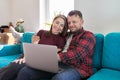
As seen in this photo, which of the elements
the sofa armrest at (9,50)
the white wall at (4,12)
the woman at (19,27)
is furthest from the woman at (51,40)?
the white wall at (4,12)

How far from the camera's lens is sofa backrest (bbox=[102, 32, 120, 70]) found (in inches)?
74.5

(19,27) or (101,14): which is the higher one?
(101,14)

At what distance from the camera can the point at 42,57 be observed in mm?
1579

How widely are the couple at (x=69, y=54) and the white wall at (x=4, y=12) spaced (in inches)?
97.9

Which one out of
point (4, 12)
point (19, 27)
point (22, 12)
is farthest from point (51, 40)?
point (4, 12)

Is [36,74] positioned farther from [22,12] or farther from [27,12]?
[22,12]

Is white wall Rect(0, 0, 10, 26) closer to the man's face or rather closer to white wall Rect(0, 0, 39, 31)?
white wall Rect(0, 0, 39, 31)

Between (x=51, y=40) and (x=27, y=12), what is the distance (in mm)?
1984

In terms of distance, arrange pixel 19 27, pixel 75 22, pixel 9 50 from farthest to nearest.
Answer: pixel 19 27, pixel 9 50, pixel 75 22

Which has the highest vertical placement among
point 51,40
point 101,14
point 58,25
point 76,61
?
point 101,14

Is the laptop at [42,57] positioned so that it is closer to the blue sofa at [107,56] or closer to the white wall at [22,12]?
the blue sofa at [107,56]

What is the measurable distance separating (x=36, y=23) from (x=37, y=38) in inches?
58.7

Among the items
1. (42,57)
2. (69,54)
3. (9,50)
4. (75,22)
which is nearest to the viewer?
(42,57)

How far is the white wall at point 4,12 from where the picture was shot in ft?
13.9
